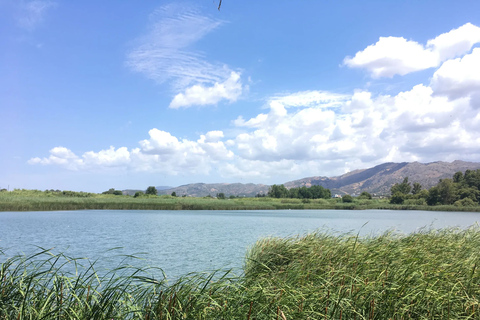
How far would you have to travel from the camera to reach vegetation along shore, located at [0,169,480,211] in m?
60.6

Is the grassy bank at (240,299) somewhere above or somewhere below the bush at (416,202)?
above

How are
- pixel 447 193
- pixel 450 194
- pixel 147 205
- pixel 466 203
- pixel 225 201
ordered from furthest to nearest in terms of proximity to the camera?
pixel 450 194
pixel 447 193
pixel 466 203
pixel 225 201
pixel 147 205

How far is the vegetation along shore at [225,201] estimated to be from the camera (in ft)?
199

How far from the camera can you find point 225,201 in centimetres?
8806

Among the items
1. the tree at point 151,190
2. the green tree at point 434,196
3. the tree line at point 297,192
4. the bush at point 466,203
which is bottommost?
the bush at point 466,203

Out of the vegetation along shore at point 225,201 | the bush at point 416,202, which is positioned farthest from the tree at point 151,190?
the bush at point 416,202

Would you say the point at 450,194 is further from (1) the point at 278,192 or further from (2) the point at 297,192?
(1) the point at 278,192

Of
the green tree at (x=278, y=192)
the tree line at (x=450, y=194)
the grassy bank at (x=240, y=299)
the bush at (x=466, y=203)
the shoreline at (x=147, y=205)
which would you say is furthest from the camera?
the green tree at (x=278, y=192)

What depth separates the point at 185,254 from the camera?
773 inches

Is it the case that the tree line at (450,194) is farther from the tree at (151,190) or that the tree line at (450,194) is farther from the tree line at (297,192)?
the tree at (151,190)

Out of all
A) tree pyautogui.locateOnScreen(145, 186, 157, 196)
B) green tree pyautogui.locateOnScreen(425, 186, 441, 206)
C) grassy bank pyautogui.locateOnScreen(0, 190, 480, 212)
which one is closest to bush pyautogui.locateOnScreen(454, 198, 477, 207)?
green tree pyautogui.locateOnScreen(425, 186, 441, 206)

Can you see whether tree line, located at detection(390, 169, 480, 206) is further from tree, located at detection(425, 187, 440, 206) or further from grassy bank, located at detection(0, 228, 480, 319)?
grassy bank, located at detection(0, 228, 480, 319)

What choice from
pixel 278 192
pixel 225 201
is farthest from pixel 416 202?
pixel 225 201

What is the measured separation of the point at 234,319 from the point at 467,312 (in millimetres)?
3901
